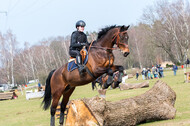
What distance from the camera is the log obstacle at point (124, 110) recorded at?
6758 millimetres

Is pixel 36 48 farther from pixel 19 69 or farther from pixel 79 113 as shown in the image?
pixel 79 113

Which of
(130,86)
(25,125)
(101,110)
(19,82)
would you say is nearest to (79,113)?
(101,110)

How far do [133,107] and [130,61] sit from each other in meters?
64.2

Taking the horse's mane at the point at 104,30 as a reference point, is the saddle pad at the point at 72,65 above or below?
below

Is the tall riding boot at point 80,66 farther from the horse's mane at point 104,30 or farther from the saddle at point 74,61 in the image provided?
the horse's mane at point 104,30

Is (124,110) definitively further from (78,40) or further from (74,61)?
(78,40)

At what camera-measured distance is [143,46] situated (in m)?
69.8

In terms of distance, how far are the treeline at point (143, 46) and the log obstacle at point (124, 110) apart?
36.1m

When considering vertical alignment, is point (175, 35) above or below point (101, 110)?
above

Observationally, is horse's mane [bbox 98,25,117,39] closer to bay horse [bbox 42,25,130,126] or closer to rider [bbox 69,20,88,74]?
bay horse [bbox 42,25,130,126]

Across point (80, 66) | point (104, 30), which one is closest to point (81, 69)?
point (80, 66)

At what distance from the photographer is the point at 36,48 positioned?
233 feet

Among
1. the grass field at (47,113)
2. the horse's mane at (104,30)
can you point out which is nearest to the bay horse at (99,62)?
the horse's mane at (104,30)

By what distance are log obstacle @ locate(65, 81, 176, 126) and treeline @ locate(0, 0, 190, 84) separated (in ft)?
118
